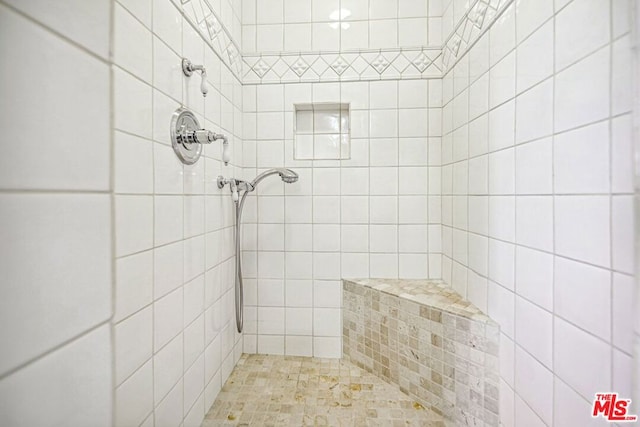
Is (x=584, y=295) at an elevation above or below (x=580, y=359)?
above

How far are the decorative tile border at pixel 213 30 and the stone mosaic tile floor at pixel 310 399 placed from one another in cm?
159

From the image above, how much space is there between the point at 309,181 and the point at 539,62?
1.13m

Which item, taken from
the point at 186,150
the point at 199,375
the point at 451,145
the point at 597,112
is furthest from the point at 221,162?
the point at 597,112

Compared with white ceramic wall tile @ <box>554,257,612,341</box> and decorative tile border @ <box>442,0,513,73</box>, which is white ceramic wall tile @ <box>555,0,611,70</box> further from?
white ceramic wall tile @ <box>554,257,612,341</box>

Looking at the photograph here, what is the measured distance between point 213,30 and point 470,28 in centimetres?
115

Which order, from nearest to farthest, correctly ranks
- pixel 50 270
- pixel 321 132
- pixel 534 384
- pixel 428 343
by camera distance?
pixel 50 270 < pixel 534 384 < pixel 428 343 < pixel 321 132

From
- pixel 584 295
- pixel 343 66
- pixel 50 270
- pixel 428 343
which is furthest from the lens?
pixel 343 66

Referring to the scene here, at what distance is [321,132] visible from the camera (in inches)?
70.5

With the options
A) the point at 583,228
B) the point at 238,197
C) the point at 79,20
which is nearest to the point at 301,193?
the point at 238,197

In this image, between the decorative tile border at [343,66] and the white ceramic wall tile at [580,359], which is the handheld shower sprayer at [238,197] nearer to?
the decorative tile border at [343,66]

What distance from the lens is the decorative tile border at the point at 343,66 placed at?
1631 millimetres

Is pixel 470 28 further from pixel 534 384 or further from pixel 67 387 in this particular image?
pixel 67 387

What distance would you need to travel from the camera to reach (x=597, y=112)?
0.65 meters

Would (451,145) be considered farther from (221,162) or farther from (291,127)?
(221,162)
